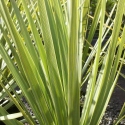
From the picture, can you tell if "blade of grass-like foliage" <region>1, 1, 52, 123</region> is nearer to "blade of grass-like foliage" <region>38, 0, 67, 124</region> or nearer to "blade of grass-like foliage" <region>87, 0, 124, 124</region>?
"blade of grass-like foliage" <region>38, 0, 67, 124</region>

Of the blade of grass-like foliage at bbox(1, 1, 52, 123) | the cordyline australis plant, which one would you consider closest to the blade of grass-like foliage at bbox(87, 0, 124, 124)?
the cordyline australis plant

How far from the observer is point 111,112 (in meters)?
1.62

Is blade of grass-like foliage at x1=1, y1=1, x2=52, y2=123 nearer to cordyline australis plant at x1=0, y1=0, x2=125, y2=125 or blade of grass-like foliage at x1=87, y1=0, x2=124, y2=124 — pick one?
cordyline australis plant at x1=0, y1=0, x2=125, y2=125

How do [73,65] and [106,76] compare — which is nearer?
[73,65]

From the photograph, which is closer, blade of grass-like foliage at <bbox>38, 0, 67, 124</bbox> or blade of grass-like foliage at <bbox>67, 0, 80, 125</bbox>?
blade of grass-like foliage at <bbox>67, 0, 80, 125</bbox>

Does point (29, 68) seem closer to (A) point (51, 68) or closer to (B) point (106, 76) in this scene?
(A) point (51, 68)

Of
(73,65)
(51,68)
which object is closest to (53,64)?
(51,68)

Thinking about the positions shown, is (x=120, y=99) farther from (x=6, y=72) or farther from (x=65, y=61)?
(x=65, y=61)

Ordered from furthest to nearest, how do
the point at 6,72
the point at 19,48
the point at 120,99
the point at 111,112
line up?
the point at 120,99 → the point at 111,112 → the point at 6,72 → the point at 19,48

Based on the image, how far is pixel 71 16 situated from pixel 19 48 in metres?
0.17

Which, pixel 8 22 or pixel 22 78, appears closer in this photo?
pixel 8 22

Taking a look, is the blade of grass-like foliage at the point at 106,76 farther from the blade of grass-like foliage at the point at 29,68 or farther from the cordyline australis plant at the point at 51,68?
the blade of grass-like foliage at the point at 29,68

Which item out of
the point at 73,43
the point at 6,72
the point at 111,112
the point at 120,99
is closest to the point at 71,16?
the point at 73,43

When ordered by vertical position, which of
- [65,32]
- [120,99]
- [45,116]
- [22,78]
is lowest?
[120,99]
